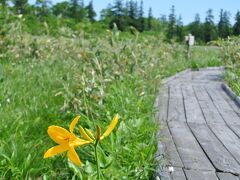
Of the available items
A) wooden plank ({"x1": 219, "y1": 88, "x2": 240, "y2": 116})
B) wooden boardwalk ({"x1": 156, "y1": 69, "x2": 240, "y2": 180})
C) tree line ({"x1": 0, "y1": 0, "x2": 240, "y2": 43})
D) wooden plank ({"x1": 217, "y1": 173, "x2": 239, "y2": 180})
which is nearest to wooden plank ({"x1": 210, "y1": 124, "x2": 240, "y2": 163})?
wooden boardwalk ({"x1": 156, "y1": 69, "x2": 240, "y2": 180})

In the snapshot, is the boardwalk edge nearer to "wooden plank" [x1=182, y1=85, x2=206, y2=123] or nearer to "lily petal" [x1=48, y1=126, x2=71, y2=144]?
"wooden plank" [x1=182, y1=85, x2=206, y2=123]

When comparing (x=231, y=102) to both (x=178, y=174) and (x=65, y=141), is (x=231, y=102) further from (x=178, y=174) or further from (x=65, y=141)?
(x=65, y=141)

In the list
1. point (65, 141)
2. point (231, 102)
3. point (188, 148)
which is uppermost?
point (65, 141)

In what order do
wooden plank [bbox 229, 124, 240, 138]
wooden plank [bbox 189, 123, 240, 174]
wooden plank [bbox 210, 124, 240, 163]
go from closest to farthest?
wooden plank [bbox 189, 123, 240, 174] → wooden plank [bbox 210, 124, 240, 163] → wooden plank [bbox 229, 124, 240, 138]

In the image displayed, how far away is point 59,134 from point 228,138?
10.6ft

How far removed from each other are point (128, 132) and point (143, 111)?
1.28 metres

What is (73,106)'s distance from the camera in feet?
16.0

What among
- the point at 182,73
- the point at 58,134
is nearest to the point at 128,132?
the point at 58,134

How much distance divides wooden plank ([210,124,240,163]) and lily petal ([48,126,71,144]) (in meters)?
2.47

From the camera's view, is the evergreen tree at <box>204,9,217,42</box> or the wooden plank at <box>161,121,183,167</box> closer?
the wooden plank at <box>161,121,183,167</box>

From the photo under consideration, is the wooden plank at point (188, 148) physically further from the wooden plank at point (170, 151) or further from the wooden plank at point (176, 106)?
the wooden plank at point (176, 106)

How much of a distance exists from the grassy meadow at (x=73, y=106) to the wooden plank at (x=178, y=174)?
0.56 ft

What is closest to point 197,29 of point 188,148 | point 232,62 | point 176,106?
point 232,62

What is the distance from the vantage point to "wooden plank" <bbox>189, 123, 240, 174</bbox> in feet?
11.4
